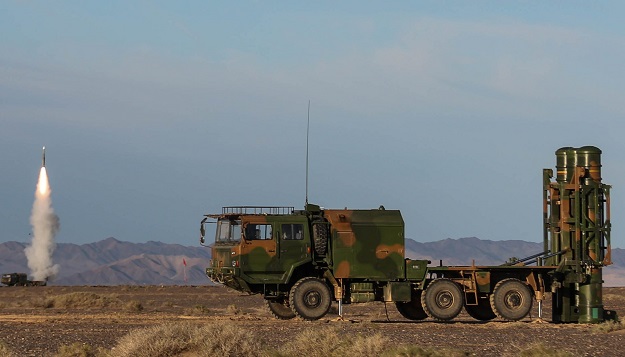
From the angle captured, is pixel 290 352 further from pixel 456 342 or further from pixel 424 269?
pixel 424 269

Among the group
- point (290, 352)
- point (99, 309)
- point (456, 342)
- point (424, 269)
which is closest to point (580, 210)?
point (424, 269)

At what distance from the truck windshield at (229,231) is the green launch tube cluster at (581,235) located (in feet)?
33.1

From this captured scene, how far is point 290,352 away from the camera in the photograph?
983 inches

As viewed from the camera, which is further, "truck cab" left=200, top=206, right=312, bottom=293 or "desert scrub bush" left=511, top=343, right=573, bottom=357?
"truck cab" left=200, top=206, right=312, bottom=293

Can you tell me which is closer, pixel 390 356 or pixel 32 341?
pixel 390 356

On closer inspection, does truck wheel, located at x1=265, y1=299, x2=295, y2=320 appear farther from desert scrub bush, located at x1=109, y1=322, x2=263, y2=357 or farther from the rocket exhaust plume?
the rocket exhaust plume

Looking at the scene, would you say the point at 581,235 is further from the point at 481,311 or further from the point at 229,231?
the point at 229,231

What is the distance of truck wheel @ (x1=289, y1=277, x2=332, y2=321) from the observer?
3759 centimetres

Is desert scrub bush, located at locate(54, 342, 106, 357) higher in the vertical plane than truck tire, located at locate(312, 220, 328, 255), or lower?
lower

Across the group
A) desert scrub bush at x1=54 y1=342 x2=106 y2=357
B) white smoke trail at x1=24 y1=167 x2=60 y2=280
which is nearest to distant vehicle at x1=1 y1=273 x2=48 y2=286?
white smoke trail at x1=24 y1=167 x2=60 y2=280

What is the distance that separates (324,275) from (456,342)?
9.21m

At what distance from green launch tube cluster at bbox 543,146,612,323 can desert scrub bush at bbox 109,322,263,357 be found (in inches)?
644

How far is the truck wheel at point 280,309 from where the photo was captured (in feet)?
129

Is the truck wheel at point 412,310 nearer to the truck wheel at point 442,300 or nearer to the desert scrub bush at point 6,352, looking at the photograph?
the truck wheel at point 442,300
